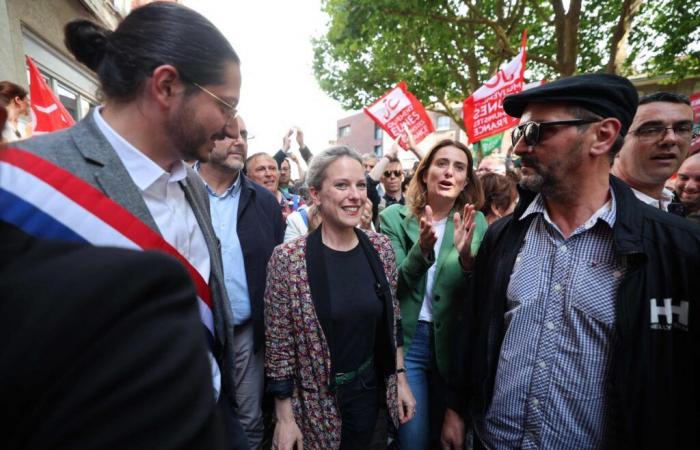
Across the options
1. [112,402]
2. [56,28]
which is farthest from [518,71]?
[56,28]

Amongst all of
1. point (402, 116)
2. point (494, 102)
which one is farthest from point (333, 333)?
point (494, 102)

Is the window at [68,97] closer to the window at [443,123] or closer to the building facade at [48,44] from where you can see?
the building facade at [48,44]

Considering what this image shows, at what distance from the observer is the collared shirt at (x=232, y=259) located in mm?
2590

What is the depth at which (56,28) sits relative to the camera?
5.84m

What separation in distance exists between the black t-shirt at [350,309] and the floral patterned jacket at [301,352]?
0.33 ft

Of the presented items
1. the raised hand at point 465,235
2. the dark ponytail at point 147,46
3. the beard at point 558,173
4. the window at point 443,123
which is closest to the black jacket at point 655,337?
the beard at point 558,173

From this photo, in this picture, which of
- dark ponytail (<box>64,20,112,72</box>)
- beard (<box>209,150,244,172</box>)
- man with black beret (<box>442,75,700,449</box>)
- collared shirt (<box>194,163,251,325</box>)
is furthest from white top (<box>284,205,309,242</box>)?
dark ponytail (<box>64,20,112,72</box>)

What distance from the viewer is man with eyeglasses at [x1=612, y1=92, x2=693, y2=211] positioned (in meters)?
2.31

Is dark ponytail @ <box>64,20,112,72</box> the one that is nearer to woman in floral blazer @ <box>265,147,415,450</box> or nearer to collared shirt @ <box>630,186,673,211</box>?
woman in floral blazer @ <box>265,147,415,450</box>

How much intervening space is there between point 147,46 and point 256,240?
1.58 metres

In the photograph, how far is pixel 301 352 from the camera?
2.01 metres

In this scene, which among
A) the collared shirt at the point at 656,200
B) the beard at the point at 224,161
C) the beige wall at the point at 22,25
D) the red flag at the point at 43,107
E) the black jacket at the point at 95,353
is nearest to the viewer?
the black jacket at the point at 95,353

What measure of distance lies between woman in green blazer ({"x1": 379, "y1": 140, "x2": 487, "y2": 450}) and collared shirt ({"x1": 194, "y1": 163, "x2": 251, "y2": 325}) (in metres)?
1.12

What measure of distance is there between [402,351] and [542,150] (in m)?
1.47
